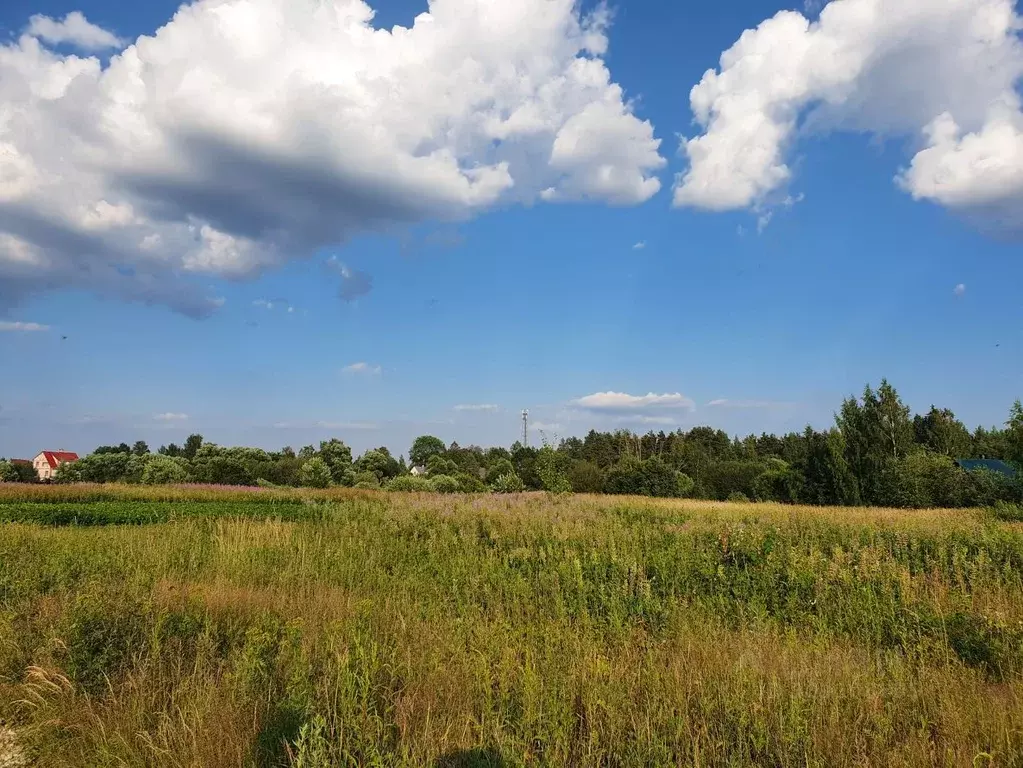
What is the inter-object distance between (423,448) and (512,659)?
89685mm

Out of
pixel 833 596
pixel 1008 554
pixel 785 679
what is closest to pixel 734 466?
pixel 1008 554

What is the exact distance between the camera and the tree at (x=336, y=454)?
178ft

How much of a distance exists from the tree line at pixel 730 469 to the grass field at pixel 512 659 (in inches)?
786

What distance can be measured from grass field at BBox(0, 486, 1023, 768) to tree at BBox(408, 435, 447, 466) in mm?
83840

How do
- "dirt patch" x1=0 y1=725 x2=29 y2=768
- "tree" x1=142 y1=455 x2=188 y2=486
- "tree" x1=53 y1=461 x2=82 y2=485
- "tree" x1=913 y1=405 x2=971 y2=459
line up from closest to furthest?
1. "dirt patch" x1=0 y1=725 x2=29 y2=768
2. "tree" x1=142 y1=455 x2=188 y2=486
3. "tree" x1=53 y1=461 x2=82 y2=485
4. "tree" x1=913 y1=405 x2=971 y2=459

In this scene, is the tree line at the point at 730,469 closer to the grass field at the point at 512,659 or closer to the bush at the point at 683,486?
the bush at the point at 683,486

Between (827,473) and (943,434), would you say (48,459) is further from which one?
(943,434)

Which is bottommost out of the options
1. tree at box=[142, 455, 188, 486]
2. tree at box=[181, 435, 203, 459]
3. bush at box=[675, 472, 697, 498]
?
bush at box=[675, 472, 697, 498]

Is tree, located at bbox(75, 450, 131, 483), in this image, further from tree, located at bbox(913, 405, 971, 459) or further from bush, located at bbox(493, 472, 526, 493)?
tree, located at bbox(913, 405, 971, 459)

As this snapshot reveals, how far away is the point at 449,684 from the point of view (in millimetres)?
3953

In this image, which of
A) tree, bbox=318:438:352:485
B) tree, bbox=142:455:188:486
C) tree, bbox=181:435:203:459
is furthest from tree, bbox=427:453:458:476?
tree, bbox=181:435:203:459

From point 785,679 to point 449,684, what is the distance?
7.85 ft

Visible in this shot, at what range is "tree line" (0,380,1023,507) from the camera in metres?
37.1

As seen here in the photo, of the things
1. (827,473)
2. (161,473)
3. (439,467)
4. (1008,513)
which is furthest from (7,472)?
(1008,513)
